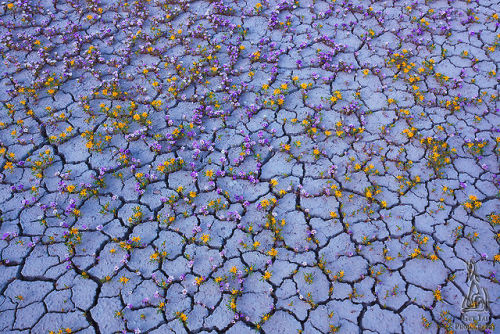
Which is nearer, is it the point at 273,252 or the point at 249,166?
the point at 273,252

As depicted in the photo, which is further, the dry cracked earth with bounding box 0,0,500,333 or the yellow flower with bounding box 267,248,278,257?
the yellow flower with bounding box 267,248,278,257

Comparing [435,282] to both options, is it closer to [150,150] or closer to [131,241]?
[131,241]

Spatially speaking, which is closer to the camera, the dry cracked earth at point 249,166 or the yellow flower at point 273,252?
the dry cracked earth at point 249,166

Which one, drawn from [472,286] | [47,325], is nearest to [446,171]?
[472,286]

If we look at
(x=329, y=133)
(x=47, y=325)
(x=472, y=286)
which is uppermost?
(x=329, y=133)

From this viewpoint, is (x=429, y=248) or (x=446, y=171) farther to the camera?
(x=446, y=171)

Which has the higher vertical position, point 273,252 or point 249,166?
point 249,166

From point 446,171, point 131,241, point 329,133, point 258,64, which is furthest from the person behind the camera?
point 258,64

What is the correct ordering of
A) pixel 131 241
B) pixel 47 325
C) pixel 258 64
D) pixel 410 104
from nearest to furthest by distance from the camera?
1. pixel 47 325
2. pixel 131 241
3. pixel 410 104
4. pixel 258 64
